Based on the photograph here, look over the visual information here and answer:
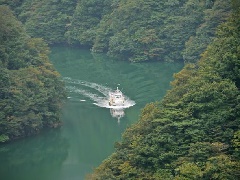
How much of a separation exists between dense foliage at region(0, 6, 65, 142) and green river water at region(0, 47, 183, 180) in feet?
2.79

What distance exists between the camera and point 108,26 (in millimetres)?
66250

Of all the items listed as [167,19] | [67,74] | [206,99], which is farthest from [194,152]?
[167,19]

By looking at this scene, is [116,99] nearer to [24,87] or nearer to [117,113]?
[117,113]

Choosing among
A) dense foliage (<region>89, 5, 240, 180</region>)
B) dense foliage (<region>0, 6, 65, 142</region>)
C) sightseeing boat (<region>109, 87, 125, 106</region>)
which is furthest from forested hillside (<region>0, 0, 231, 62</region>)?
dense foliage (<region>89, 5, 240, 180</region>)

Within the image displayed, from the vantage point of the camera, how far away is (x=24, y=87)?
4325cm

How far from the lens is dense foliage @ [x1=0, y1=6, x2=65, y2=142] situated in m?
41.7

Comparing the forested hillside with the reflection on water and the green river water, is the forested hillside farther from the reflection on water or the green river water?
the reflection on water

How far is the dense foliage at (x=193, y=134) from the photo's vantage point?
28.0m

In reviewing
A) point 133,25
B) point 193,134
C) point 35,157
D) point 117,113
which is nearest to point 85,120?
point 117,113

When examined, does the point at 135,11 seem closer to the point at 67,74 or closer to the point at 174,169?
the point at 67,74

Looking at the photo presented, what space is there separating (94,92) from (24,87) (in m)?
8.75

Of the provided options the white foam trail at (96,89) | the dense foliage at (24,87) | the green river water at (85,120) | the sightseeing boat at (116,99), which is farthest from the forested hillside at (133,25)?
the dense foliage at (24,87)

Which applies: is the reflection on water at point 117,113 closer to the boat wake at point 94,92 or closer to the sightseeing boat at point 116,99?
the boat wake at point 94,92

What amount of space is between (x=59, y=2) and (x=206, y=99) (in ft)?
142
